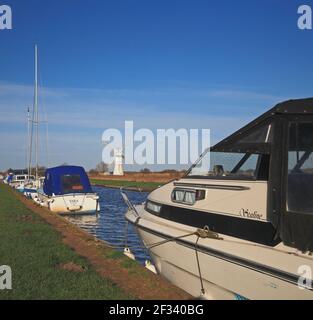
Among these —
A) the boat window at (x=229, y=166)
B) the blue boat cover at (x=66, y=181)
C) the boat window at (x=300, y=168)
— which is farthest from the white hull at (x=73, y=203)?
the boat window at (x=300, y=168)

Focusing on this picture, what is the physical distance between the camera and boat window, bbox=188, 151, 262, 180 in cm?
609

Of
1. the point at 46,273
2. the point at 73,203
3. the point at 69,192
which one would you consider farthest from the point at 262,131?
the point at 69,192

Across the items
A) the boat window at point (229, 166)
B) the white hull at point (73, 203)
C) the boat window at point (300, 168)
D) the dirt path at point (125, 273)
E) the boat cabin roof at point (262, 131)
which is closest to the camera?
the boat window at point (300, 168)

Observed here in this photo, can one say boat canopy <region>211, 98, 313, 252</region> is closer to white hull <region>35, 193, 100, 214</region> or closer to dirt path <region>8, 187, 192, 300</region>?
dirt path <region>8, 187, 192, 300</region>

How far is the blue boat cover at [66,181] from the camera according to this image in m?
22.9

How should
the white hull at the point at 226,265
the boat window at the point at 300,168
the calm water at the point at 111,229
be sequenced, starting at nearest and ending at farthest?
the white hull at the point at 226,265
the boat window at the point at 300,168
the calm water at the point at 111,229

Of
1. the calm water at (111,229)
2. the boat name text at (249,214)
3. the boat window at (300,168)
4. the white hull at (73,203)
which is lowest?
the calm water at (111,229)

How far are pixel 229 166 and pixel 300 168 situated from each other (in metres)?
1.47

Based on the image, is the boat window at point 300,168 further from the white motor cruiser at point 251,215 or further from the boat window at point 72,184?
the boat window at point 72,184

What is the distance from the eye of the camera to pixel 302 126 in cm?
519

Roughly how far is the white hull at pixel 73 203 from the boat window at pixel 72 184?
0.42m

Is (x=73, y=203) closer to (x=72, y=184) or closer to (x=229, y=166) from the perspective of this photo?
(x=72, y=184)

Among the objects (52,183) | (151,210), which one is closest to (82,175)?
(52,183)
